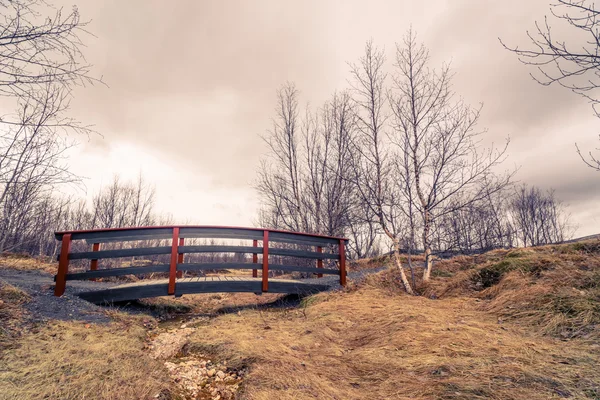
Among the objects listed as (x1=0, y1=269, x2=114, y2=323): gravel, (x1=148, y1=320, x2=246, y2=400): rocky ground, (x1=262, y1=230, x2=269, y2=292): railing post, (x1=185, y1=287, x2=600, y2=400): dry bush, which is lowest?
(x1=148, y1=320, x2=246, y2=400): rocky ground

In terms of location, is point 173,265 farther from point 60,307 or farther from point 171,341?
point 171,341

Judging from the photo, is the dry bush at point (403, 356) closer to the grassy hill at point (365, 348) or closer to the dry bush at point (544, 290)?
the grassy hill at point (365, 348)

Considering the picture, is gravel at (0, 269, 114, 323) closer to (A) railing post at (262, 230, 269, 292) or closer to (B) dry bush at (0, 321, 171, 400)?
(B) dry bush at (0, 321, 171, 400)

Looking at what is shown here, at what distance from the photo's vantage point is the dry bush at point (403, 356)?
2361 millimetres

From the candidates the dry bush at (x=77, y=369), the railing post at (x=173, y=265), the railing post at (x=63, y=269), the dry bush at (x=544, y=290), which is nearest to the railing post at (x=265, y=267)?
the railing post at (x=173, y=265)

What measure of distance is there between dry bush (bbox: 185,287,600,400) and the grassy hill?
0.01 meters

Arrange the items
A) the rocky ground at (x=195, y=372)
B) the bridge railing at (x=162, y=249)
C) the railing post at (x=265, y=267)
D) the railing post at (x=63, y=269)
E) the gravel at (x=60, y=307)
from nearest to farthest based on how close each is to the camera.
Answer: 1. the rocky ground at (x=195, y=372)
2. the gravel at (x=60, y=307)
3. the railing post at (x=63, y=269)
4. the bridge railing at (x=162, y=249)
5. the railing post at (x=265, y=267)

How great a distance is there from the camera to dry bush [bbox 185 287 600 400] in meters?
2.36

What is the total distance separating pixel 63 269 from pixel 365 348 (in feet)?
21.6

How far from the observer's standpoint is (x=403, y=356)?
333 cm

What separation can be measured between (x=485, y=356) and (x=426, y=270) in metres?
4.72

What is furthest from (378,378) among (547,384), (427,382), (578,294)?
(578,294)

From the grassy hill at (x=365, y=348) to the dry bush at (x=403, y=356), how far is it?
0.01 meters

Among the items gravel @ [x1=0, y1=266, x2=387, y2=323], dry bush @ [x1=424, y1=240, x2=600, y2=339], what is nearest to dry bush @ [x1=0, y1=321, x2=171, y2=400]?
gravel @ [x1=0, y1=266, x2=387, y2=323]
